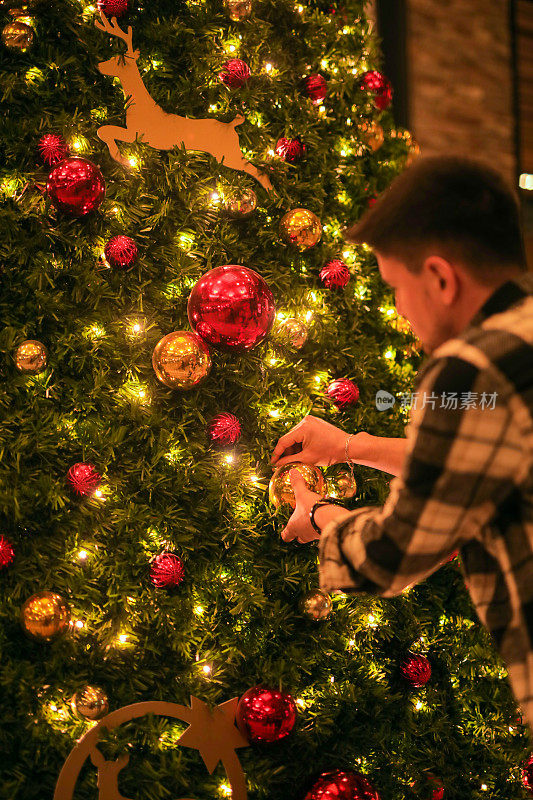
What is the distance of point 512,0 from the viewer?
119 inches

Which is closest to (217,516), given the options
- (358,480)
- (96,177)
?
(358,480)

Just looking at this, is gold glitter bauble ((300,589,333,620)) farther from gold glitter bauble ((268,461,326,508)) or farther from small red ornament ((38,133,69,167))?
small red ornament ((38,133,69,167))

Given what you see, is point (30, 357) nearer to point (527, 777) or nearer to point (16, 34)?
point (16, 34)

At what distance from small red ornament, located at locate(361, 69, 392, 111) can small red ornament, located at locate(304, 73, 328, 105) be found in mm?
163

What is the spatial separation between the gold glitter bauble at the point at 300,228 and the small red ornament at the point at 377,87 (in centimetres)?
51

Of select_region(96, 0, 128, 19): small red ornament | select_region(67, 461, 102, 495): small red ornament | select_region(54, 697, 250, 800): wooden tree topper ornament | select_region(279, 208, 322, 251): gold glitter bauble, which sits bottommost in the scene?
select_region(54, 697, 250, 800): wooden tree topper ornament

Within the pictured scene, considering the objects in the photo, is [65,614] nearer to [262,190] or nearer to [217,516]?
[217,516]

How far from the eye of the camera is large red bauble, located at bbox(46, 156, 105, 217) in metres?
1.38

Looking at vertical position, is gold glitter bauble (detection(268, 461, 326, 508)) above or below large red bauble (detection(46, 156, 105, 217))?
below

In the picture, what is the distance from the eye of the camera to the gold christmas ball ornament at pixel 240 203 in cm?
156

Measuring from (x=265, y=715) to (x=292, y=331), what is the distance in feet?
2.74

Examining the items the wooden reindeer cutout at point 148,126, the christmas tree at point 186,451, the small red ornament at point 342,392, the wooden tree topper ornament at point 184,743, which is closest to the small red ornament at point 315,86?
the christmas tree at point 186,451

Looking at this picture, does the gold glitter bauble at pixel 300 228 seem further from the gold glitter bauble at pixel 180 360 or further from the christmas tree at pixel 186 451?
the gold glitter bauble at pixel 180 360


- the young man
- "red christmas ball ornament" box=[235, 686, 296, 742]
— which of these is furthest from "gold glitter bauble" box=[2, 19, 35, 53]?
"red christmas ball ornament" box=[235, 686, 296, 742]
